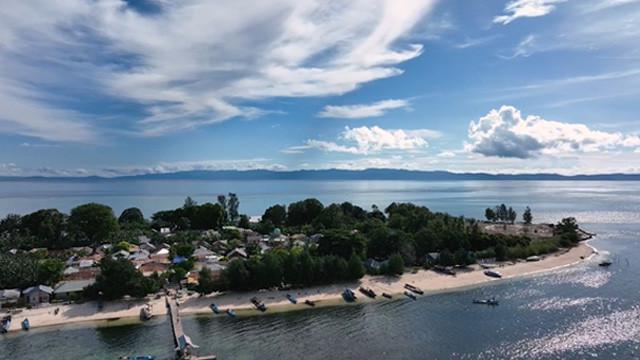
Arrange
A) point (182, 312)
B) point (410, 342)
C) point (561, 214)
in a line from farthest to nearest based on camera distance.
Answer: point (561, 214)
point (182, 312)
point (410, 342)

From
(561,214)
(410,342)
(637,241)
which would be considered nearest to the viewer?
(410,342)

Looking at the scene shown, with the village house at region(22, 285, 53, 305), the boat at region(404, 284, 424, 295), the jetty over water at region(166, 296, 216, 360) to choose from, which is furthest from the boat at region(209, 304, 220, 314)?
the boat at region(404, 284, 424, 295)

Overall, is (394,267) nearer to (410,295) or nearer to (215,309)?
(410,295)

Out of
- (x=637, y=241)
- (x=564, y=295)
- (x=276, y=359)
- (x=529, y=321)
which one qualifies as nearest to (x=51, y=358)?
(x=276, y=359)

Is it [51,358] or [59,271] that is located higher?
[59,271]

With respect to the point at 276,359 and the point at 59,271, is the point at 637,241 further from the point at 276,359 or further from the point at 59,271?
the point at 59,271

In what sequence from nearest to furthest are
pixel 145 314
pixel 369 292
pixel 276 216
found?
pixel 145 314 → pixel 369 292 → pixel 276 216

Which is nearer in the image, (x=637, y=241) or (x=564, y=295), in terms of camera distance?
(x=564, y=295)

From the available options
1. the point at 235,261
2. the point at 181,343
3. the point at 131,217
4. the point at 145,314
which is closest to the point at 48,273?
the point at 145,314
